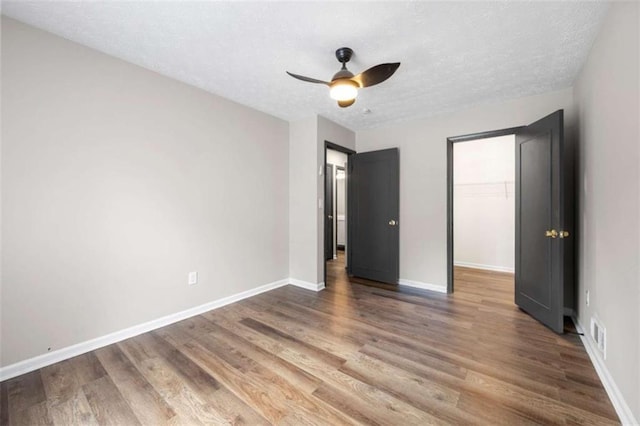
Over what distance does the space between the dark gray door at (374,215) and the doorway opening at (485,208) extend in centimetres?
145

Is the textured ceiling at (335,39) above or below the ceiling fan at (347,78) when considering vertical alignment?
above

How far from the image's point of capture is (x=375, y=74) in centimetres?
204

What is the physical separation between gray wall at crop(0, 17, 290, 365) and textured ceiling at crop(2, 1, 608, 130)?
1.03 feet

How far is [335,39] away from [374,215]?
2742 millimetres

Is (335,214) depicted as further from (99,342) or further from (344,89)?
(99,342)

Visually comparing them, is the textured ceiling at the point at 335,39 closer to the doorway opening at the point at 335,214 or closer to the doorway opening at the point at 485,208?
the doorway opening at the point at 335,214

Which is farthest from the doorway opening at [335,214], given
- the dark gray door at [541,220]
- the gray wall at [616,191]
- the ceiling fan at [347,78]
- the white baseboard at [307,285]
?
the gray wall at [616,191]

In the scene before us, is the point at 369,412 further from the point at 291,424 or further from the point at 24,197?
the point at 24,197

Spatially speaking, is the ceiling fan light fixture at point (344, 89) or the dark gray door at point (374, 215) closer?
the ceiling fan light fixture at point (344, 89)

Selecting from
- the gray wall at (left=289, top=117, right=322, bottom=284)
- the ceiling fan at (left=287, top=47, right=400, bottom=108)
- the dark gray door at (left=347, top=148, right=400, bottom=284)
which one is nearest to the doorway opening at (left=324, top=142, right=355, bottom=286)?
the dark gray door at (left=347, top=148, right=400, bottom=284)

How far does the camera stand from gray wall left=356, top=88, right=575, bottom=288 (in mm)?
3416

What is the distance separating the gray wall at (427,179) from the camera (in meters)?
3.42

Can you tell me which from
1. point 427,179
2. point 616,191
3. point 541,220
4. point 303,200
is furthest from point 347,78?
point 541,220

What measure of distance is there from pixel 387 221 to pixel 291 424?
10.2 feet
